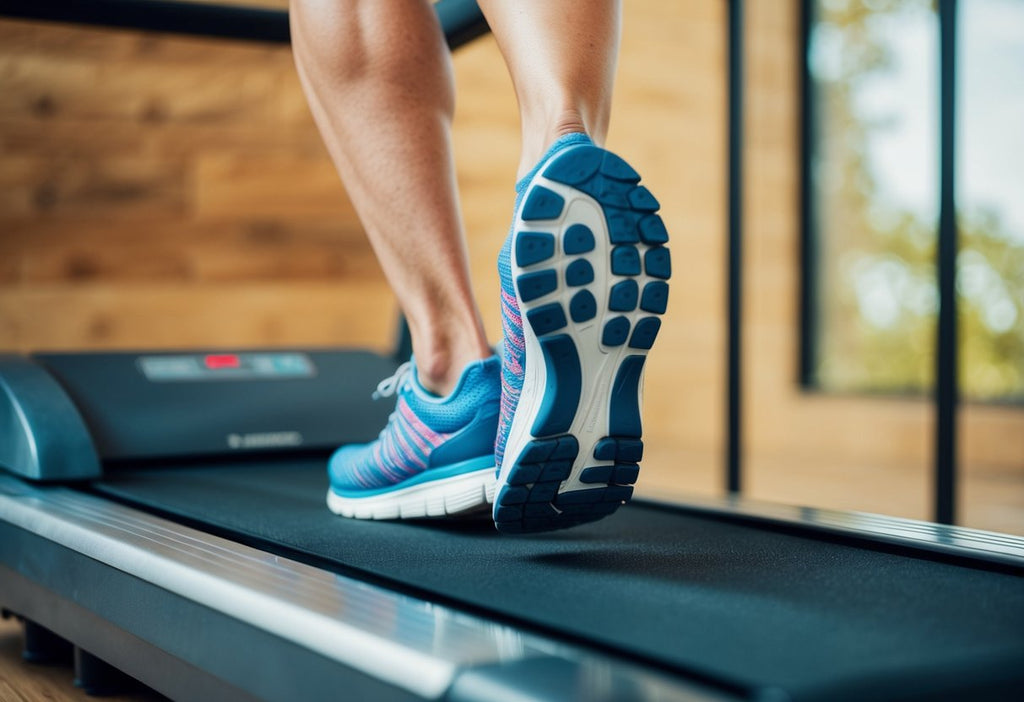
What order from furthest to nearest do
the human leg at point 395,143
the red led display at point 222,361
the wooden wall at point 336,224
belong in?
the wooden wall at point 336,224
the red led display at point 222,361
the human leg at point 395,143

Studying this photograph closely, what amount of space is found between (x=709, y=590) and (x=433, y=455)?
0.35 m

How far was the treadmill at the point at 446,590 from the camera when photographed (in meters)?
0.65

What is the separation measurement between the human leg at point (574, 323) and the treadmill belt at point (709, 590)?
0.08m

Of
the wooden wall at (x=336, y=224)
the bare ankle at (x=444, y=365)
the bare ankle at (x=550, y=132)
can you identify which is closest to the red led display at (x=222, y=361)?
the bare ankle at (x=444, y=365)

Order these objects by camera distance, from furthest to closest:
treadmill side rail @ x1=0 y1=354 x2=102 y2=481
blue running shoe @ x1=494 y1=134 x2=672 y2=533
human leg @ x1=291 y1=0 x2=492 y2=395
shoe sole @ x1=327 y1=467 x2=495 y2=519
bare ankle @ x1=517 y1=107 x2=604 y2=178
Answer: treadmill side rail @ x1=0 y1=354 x2=102 y2=481 → human leg @ x1=291 y1=0 x2=492 y2=395 → shoe sole @ x1=327 y1=467 x2=495 y2=519 → bare ankle @ x1=517 y1=107 x2=604 y2=178 → blue running shoe @ x1=494 y1=134 x2=672 y2=533

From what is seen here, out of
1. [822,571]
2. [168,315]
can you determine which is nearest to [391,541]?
[822,571]

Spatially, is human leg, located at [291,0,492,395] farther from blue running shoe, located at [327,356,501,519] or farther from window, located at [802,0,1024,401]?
window, located at [802,0,1024,401]

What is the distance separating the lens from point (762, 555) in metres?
1.02

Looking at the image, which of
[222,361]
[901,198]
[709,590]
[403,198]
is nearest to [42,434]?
[222,361]

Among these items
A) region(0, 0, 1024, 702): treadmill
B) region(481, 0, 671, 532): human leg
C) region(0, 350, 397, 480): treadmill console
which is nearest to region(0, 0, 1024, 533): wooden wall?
region(0, 350, 397, 480): treadmill console

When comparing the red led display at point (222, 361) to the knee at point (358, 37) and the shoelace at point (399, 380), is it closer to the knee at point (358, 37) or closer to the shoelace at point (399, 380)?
the shoelace at point (399, 380)

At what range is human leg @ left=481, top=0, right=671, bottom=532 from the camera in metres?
0.85

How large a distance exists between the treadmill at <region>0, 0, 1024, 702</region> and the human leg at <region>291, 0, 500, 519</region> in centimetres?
6

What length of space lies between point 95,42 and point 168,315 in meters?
0.73
